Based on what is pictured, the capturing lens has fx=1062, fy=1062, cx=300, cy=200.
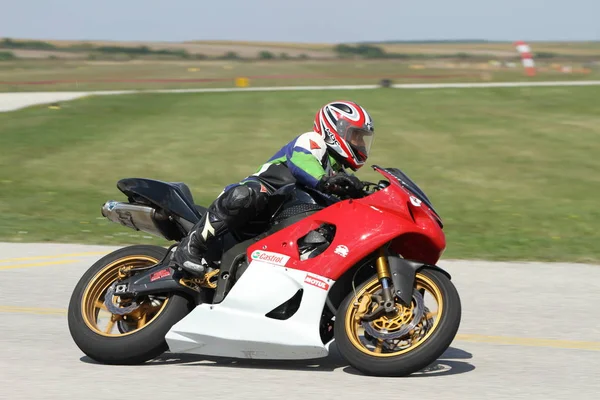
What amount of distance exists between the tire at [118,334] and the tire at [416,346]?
0.99 m

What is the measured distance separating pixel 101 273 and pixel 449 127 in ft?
60.1

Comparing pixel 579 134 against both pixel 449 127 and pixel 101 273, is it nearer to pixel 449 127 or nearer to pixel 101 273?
pixel 449 127

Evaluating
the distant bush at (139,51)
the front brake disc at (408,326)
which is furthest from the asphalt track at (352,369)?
the distant bush at (139,51)

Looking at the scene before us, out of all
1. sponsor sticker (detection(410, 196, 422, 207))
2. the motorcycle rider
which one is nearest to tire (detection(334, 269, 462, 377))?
sponsor sticker (detection(410, 196, 422, 207))

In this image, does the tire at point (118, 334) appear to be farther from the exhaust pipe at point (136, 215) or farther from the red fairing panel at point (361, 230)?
the red fairing panel at point (361, 230)

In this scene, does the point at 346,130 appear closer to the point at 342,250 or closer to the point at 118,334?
the point at 342,250

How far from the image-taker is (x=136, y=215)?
256 inches

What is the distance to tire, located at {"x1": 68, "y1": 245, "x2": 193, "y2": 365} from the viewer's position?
6160 millimetres

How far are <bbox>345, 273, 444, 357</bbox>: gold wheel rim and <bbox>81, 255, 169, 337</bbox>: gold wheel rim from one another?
1.15 metres

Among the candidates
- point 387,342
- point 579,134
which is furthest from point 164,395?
point 579,134

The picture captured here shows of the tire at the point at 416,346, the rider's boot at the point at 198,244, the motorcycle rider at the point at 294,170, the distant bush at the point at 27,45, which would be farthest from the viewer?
the distant bush at the point at 27,45

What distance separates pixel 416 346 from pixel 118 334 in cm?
178

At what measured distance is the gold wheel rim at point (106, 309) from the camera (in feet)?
21.0

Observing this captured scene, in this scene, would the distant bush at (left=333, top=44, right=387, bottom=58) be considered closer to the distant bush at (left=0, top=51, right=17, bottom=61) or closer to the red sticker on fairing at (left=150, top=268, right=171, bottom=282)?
the distant bush at (left=0, top=51, right=17, bottom=61)
